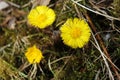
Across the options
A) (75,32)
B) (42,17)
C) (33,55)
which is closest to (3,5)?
(42,17)

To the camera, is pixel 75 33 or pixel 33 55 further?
pixel 33 55

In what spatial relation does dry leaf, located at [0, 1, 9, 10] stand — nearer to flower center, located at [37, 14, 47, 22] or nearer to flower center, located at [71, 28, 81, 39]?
flower center, located at [37, 14, 47, 22]

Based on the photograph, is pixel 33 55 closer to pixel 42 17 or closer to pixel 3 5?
pixel 42 17

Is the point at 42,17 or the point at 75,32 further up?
the point at 42,17

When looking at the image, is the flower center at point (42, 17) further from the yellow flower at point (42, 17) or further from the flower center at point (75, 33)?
the flower center at point (75, 33)

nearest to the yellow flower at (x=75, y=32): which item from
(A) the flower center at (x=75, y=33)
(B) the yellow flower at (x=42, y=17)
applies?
(A) the flower center at (x=75, y=33)

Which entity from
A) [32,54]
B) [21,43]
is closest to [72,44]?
[32,54]

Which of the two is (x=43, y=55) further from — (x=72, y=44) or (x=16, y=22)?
(x=16, y=22)
